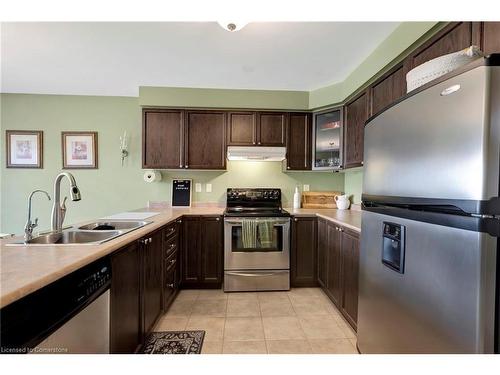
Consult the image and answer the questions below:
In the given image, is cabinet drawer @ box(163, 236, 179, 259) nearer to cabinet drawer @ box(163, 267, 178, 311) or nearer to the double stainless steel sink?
cabinet drawer @ box(163, 267, 178, 311)

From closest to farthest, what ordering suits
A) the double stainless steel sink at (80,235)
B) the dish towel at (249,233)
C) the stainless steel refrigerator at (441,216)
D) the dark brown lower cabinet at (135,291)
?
1. the stainless steel refrigerator at (441,216)
2. the dark brown lower cabinet at (135,291)
3. the double stainless steel sink at (80,235)
4. the dish towel at (249,233)

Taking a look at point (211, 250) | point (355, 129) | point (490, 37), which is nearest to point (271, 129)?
point (355, 129)

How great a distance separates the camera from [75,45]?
6.95ft

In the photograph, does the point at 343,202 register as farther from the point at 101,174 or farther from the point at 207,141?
the point at 101,174

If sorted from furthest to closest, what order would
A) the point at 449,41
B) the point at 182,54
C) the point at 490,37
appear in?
the point at 182,54, the point at 449,41, the point at 490,37

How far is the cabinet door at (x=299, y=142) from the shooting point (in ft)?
10.2

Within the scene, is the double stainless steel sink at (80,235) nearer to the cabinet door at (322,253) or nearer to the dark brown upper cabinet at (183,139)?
the dark brown upper cabinet at (183,139)

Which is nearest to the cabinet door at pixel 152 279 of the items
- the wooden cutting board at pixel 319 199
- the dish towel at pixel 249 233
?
the dish towel at pixel 249 233

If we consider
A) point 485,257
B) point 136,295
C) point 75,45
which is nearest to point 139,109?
point 75,45

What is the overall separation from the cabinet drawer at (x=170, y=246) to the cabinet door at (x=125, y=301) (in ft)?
1.97

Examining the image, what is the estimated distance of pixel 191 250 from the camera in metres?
2.76

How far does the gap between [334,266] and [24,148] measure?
4276mm

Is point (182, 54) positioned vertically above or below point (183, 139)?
above
